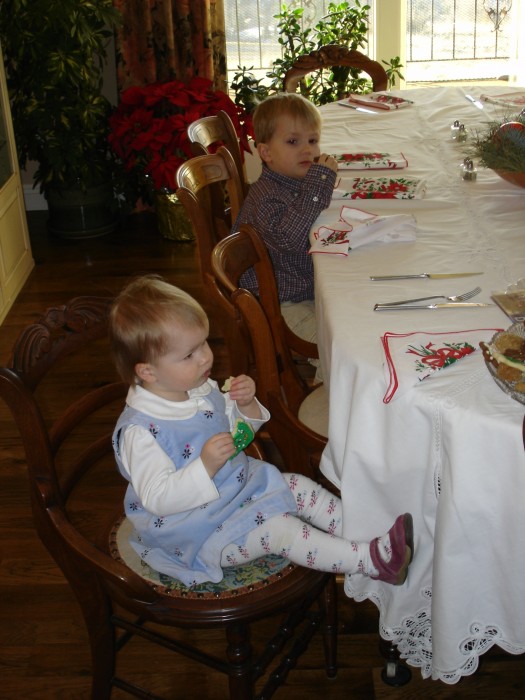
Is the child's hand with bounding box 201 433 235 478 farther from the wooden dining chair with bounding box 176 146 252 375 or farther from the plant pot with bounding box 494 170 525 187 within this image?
the plant pot with bounding box 494 170 525 187

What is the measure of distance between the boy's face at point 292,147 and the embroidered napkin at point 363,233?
531mm

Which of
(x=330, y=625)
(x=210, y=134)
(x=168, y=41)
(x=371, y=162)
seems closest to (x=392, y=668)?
(x=330, y=625)

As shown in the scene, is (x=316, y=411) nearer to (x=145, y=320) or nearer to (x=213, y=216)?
(x=145, y=320)

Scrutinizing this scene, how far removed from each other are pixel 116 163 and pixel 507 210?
2.86 m

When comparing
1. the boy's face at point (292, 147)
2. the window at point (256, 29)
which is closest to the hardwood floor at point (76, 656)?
the boy's face at point (292, 147)

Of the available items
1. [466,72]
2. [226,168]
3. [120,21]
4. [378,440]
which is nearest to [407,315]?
[378,440]

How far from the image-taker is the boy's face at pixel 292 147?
245 centimetres

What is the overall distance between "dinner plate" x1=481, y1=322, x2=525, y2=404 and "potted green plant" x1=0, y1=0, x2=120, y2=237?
10.2 ft

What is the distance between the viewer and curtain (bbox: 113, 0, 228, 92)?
434cm

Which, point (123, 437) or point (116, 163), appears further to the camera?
point (116, 163)

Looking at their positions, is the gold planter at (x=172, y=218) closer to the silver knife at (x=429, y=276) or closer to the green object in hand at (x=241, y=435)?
the silver knife at (x=429, y=276)

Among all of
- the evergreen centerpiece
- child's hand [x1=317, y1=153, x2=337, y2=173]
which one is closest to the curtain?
child's hand [x1=317, y1=153, x2=337, y2=173]

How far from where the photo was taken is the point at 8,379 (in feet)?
4.26

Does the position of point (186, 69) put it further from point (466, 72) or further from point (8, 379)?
point (8, 379)
